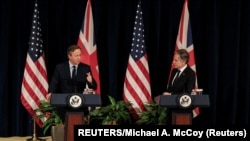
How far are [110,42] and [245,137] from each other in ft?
13.6

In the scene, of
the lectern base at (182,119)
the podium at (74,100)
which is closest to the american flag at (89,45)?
the lectern base at (182,119)

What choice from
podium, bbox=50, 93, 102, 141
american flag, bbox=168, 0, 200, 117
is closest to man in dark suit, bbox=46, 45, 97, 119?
podium, bbox=50, 93, 102, 141

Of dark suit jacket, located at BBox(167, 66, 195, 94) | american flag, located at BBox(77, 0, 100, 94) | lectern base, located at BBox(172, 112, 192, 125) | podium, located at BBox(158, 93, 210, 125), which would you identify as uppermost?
american flag, located at BBox(77, 0, 100, 94)

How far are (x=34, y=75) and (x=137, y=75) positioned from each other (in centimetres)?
135

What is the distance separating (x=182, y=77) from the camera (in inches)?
169

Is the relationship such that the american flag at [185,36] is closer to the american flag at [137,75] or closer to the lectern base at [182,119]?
the american flag at [137,75]

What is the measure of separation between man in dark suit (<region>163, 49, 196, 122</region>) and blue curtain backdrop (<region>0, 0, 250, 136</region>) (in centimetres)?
164

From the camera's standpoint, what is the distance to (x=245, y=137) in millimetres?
1956

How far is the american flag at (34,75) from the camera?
5383 millimetres

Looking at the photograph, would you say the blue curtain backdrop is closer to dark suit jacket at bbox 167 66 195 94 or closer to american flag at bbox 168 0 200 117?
american flag at bbox 168 0 200 117

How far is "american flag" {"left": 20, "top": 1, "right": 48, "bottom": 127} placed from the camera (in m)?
5.38

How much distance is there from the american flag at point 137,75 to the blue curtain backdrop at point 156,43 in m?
0.36

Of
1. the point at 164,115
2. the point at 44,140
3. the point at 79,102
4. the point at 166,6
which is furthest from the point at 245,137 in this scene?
the point at 166,6

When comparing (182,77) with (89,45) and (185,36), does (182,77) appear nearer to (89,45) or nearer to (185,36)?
(185,36)
